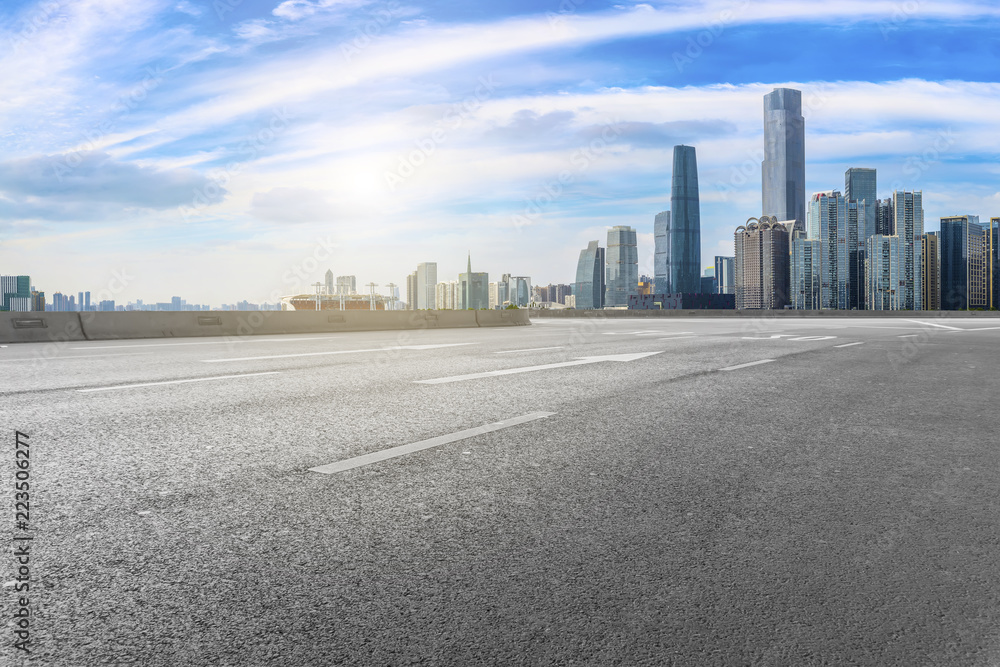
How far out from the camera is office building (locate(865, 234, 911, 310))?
354 ft

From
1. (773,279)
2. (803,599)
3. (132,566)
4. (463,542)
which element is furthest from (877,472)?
(773,279)

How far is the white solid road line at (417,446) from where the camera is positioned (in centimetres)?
375

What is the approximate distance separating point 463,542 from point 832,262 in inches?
5432

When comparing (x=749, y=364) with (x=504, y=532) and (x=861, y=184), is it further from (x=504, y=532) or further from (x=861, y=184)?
(x=861, y=184)

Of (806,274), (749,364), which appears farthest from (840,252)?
(749,364)

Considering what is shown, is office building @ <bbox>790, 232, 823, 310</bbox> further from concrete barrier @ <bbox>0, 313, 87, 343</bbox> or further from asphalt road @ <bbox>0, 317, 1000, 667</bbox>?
asphalt road @ <bbox>0, 317, 1000, 667</bbox>

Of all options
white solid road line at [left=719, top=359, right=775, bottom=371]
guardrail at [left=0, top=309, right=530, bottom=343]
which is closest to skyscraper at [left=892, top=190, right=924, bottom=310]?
guardrail at [left=0, top=309, right=530, bottom=343]

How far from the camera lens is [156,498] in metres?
3.11

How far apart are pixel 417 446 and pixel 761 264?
505 ft

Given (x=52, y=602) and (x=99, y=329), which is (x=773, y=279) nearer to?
(x=99, y=329)

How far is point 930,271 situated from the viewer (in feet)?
372

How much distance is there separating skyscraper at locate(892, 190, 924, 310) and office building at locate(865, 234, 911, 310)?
412mm

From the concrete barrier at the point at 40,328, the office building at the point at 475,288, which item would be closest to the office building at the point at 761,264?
the office building at the point at 475,288

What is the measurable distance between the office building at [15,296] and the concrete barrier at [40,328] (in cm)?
50
